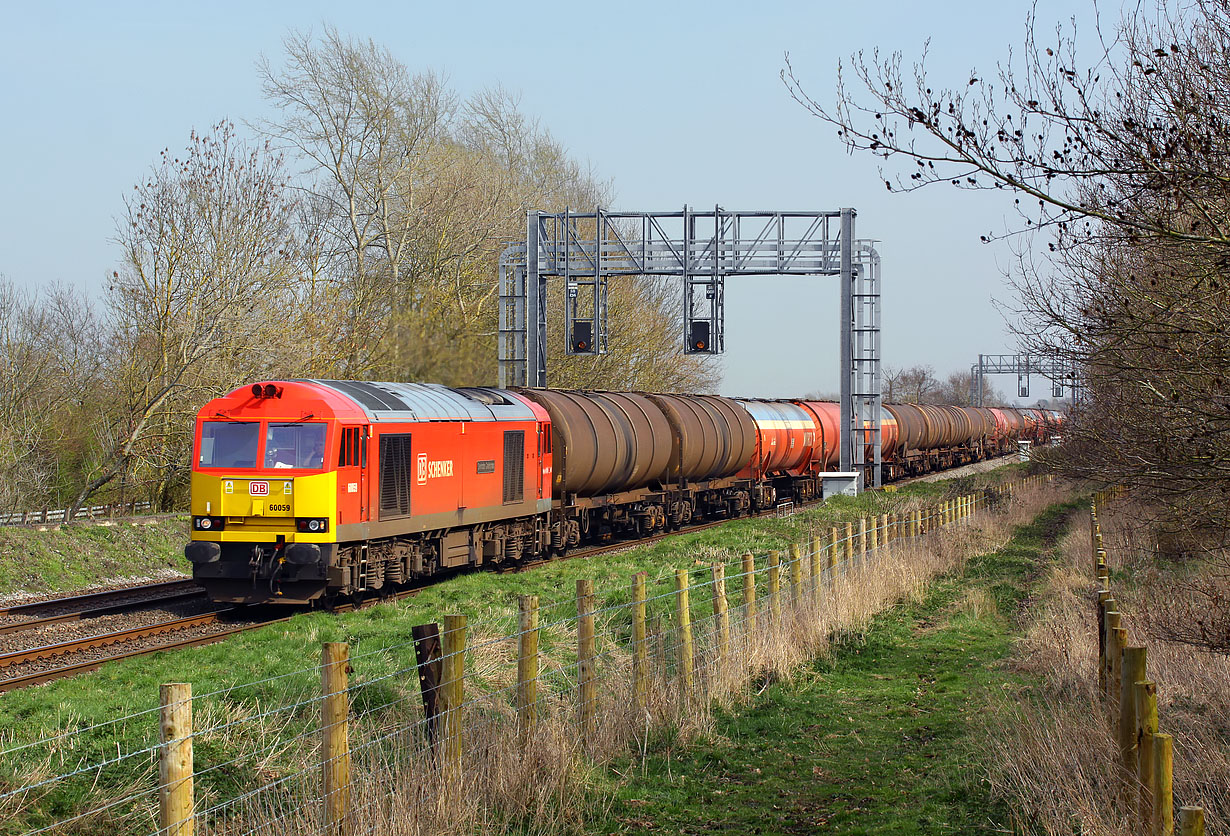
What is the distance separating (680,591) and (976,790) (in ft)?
9.98

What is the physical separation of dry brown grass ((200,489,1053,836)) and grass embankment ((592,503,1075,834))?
8.6 inches

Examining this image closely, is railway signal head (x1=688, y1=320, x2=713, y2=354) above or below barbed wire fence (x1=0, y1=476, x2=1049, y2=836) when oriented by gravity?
above

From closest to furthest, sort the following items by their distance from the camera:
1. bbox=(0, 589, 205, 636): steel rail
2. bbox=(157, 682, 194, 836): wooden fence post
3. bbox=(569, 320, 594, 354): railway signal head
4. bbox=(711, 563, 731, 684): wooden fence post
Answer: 1. bbox=(157, 682, 194, 836): wooden fence post
2. bbox=(711, 563, 731, 684): wooden fence post
3. bbox=(0, 589, 205, 636): steel rail
4. bbox=(569, 320, 594, 354): railway signal head

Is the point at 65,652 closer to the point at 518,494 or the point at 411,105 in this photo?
the point at 518,494

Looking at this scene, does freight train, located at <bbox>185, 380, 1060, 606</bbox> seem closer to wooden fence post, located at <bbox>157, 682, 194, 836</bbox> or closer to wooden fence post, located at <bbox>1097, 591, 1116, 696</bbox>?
wooden fence post, located at <bbox>1097, 591, 1116, 696</bbox>

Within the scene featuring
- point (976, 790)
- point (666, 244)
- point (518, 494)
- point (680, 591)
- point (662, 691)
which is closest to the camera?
point (976, 790)

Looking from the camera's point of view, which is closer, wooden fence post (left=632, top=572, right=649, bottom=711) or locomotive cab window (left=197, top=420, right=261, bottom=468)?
wooden fence post (left=632, top=572, right=649, bottom=711)

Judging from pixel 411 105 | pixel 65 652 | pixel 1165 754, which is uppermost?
pixel 411 105

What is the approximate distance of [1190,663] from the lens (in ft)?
31.9

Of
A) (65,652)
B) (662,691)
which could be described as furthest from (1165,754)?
(65,652)

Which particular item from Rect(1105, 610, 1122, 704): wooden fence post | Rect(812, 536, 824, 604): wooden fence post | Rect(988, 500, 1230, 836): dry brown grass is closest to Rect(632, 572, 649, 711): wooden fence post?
Rect(988, 500, 1230, 836): dry brown grass

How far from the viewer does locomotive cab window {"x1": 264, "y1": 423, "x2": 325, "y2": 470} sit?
15.4m

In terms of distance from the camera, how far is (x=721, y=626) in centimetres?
1042

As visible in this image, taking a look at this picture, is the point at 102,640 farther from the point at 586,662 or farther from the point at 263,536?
the point at 586,662
